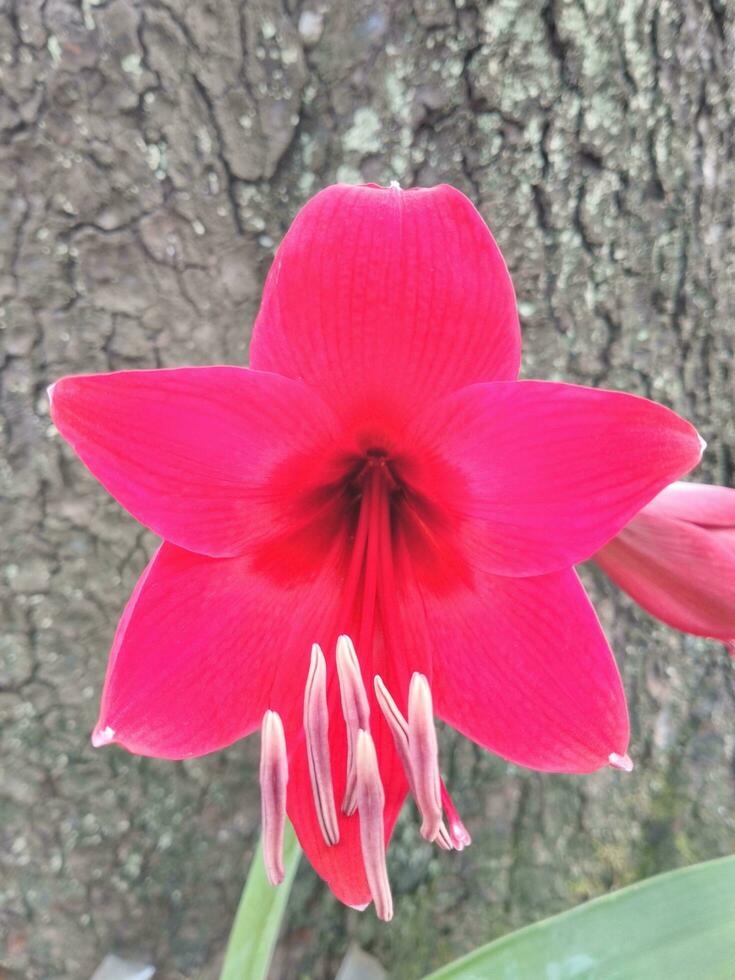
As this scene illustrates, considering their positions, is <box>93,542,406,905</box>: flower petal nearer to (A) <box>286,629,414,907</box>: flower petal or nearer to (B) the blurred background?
(A) <box>286,629,414,907</box>: flower petal

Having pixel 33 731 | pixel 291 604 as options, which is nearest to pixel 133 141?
pixel 291 604

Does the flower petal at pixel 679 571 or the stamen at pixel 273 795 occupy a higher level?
the flower petal at pixel 679 571

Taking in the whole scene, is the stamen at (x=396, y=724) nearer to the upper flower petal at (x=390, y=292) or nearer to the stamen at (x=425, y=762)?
the stamen at (x=425, y=762)

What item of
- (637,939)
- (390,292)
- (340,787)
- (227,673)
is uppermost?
(390,292)

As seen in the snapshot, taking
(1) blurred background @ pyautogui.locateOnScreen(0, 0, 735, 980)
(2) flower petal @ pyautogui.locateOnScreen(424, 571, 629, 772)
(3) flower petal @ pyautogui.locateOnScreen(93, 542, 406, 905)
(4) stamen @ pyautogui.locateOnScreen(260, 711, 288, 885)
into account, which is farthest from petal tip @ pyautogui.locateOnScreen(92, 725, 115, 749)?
(1) blurred background @ pyautogui.locateOnScreen(0, 0, 735, 980)

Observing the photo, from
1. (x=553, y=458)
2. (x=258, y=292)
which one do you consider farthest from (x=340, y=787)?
(x=258, y=292)

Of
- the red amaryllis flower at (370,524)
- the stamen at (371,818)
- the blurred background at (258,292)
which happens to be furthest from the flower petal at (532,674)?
the blurred background at (258,292)

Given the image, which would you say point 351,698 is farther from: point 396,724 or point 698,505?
point 698,505
